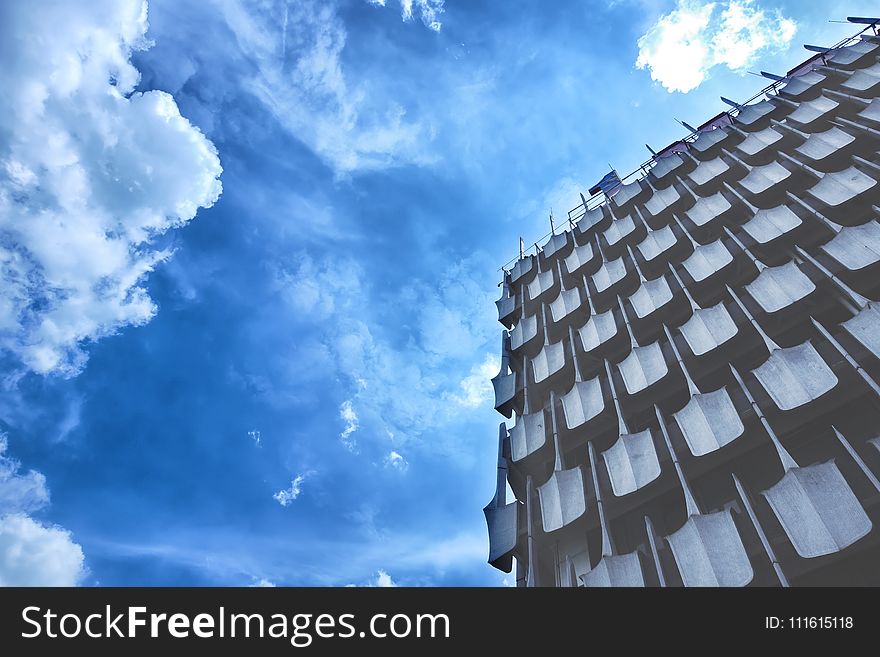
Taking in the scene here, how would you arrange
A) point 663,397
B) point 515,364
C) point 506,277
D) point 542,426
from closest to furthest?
point 663,397 < point 542,426 < point 515,364 < point 506,277

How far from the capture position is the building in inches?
565

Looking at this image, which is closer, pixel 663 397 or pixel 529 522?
pixel 529 522

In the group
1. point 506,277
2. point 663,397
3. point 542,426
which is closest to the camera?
point 663,397
